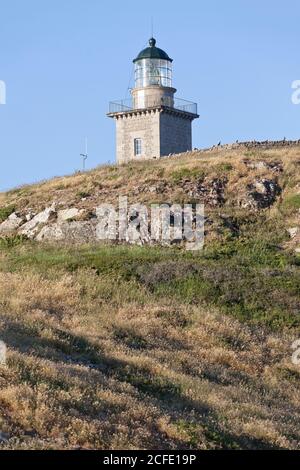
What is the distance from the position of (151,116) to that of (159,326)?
36.8m

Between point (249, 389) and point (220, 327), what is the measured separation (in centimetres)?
472

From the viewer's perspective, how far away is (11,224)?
3362 centimetres

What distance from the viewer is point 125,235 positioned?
30188mm

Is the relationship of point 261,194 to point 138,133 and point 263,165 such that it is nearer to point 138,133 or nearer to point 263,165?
point 263,165

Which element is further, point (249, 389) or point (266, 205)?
point (266, 205)

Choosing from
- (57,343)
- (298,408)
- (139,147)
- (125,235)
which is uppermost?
(139,147)

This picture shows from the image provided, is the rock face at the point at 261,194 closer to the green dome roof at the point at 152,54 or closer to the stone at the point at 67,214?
the stone at the point at 67,214

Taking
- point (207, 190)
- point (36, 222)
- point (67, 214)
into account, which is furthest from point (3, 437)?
point (207, 190)

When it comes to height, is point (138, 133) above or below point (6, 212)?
above

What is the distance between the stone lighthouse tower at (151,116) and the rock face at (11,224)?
797 inches

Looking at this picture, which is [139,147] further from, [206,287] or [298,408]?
[298,408]

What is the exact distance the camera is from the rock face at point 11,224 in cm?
3309

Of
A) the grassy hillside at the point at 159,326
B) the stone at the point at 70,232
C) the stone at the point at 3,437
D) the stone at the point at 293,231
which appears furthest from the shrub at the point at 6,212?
the stone at the point at 3,437
